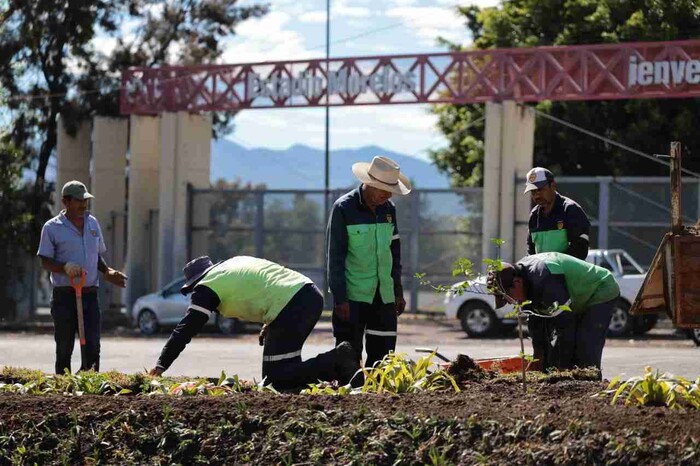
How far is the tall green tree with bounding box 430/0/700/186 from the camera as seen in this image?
28656 mm

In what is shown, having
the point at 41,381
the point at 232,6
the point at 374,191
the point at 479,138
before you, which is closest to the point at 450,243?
the point at 479,138

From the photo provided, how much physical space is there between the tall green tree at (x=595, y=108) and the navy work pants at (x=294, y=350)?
62.1 ft

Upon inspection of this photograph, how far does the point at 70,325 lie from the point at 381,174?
317cm

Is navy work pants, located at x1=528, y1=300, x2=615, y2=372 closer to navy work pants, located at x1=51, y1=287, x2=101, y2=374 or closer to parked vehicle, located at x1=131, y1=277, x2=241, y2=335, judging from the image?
navy work pants, located at x1=51, y1=287, x2=101, y2=374

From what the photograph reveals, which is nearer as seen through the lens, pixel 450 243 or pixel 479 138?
pixel 450 243

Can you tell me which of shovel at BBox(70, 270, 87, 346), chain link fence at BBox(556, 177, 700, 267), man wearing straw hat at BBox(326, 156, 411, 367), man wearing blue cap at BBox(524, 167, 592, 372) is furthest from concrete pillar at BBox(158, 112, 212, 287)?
man wearing straw hat at BBox(326, 156, 411, 367)

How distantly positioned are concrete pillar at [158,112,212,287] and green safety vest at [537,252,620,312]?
769 inches

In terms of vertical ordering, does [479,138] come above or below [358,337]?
above

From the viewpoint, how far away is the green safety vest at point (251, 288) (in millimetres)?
8328

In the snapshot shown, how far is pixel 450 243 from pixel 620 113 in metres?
5.66

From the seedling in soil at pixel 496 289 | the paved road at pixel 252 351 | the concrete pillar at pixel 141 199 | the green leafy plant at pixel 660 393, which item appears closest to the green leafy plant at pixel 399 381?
the seedling in soil at pixel 496 289

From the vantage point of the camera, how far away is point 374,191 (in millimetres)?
9453

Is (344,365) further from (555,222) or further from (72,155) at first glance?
(72,155)

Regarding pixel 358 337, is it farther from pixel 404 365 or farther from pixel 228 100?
pixel 228 100
